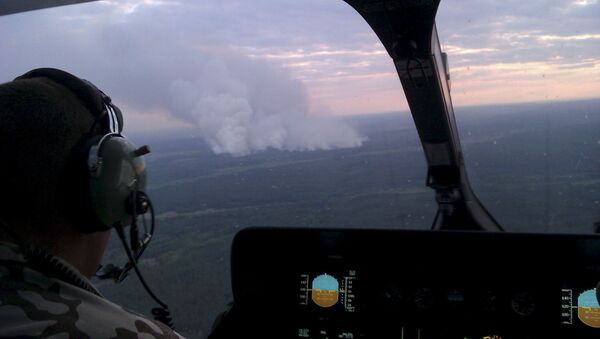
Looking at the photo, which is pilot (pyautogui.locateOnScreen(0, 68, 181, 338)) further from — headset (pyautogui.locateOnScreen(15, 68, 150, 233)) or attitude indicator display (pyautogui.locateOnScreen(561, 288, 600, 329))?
attitude indicator display (pyautogui.locateOnScreen(561, 288, 600, 329))

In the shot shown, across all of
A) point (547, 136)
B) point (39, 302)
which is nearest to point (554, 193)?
point (547, 136)

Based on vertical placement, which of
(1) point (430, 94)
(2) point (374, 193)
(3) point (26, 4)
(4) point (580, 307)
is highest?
(3) point (26, 4)

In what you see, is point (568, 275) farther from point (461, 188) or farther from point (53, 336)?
point (53, 336)

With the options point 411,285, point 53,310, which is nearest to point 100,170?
point 53,310

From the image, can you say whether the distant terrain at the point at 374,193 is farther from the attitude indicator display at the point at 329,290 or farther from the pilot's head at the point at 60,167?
the pilot's head at the point at 60,167

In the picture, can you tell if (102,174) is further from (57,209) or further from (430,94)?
(430,94)

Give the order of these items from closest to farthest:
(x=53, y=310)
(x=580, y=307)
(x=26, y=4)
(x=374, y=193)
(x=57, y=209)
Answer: (x=53, y=310) < (x=57, y=209) < (x=580, y=307) < (x=26, y=4) < (x=374, y=193)

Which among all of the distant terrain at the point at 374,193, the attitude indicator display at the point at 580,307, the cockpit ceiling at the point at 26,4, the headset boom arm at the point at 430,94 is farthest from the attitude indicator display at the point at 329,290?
the cockpit ceiling at the point at 26,4

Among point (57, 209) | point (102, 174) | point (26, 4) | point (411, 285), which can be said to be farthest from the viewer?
point (26, 4)
